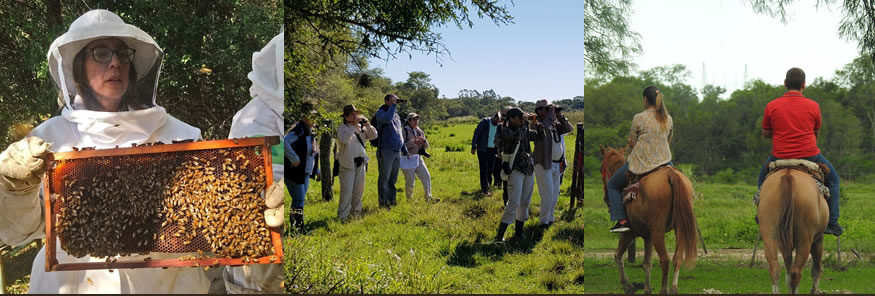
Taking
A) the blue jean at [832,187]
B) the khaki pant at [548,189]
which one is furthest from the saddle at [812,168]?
the khaki pant at [548,189]

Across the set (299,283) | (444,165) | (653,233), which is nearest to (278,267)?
(299,283)

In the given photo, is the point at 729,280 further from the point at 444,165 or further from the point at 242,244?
the point at 242,244

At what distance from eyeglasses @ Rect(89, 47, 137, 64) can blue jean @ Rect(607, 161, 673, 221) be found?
3800 millimetres

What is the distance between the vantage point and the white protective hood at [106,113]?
13.1ft

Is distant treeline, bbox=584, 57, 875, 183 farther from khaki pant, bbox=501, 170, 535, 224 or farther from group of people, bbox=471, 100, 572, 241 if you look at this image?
khaki pant, bbox=501, 170, 535, 224

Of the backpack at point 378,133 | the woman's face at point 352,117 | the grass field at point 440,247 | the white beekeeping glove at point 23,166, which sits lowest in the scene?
the grass field at point 440,247

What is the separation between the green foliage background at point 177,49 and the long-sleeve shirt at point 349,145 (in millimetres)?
1122

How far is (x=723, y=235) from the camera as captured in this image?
197 inches

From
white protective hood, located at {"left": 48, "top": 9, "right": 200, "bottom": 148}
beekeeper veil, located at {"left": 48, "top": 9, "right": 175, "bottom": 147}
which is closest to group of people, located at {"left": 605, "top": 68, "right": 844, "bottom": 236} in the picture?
white protective hood, located at {"left": 48, "top": 9, "right": 200, "bottom": 148}

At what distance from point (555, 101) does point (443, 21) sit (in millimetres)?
1211

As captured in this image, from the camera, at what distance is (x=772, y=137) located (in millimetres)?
4918

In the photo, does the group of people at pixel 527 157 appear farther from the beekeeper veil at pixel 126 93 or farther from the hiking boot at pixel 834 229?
the beekeeper veil at pixel 126 93

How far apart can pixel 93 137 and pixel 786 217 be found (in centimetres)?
518

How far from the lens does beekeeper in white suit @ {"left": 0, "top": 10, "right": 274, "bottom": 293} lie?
3.96m
